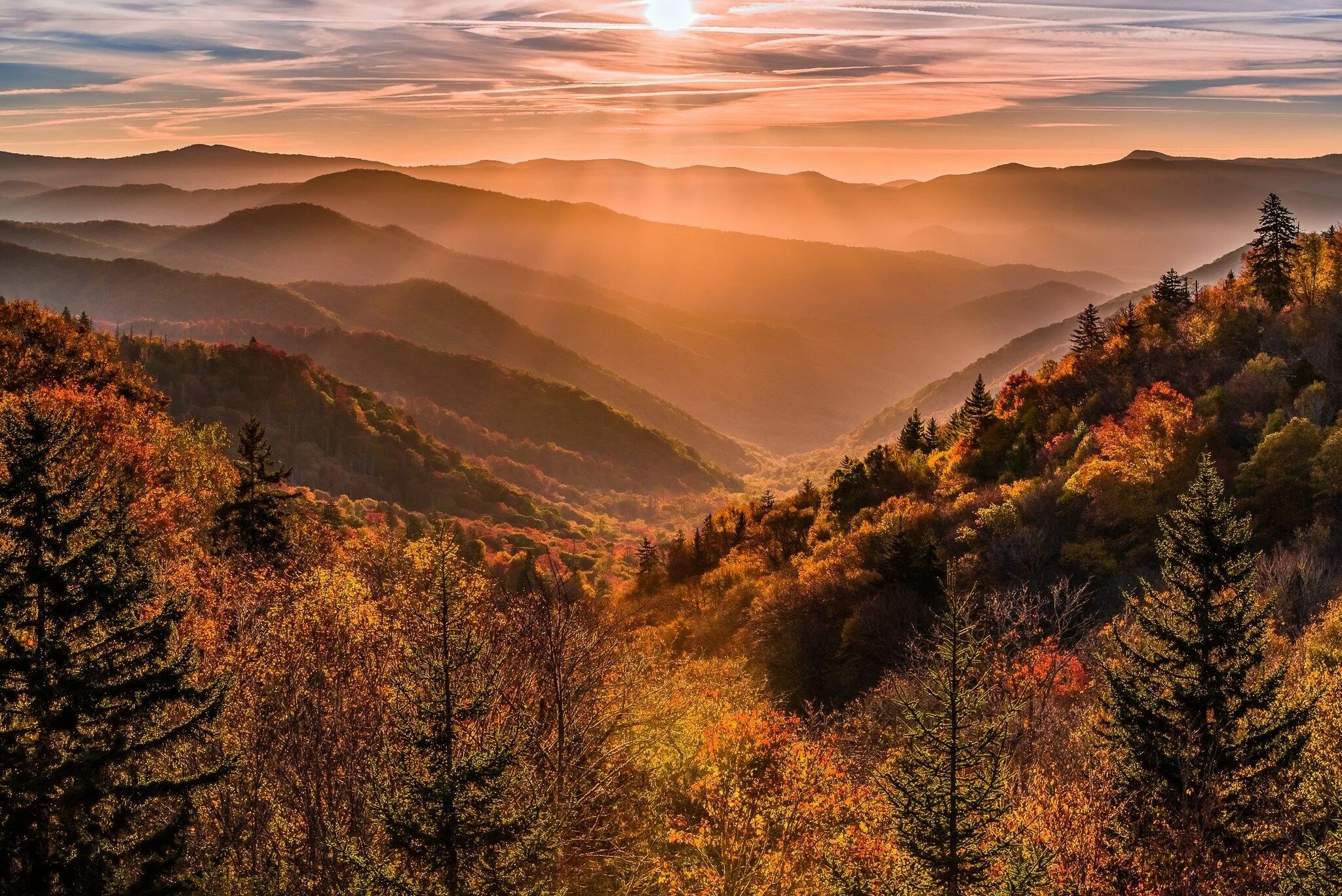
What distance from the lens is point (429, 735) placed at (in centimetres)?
1852

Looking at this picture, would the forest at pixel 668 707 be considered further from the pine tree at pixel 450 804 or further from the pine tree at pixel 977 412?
the pine tree at pixel 977 412

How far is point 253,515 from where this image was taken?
51938mm

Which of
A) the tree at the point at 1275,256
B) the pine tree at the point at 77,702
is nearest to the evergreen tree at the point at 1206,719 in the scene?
the pine tree at the point at 77,702

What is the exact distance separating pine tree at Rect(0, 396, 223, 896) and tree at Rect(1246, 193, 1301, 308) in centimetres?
8824

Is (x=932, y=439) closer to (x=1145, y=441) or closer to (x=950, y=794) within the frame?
(x=1145, y=441)

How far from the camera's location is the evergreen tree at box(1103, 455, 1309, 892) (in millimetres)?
22672

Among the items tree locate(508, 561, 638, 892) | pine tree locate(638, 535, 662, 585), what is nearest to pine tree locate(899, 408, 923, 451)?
pine tree locate(638, 535, 662, 585)

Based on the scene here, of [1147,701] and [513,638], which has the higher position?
[1147,701]

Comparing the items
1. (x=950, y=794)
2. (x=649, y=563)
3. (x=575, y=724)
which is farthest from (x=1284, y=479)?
(x=649, y=563)

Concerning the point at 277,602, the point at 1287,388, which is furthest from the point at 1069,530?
the point at 277,602

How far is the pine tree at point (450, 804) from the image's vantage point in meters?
17.4

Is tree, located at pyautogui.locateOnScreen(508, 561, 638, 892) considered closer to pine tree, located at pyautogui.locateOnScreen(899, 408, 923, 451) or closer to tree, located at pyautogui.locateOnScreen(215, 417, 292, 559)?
tree, located at pyautogui.locateOnScreen(215, 417, 292, 559)

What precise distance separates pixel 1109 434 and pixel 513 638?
51.5 meters

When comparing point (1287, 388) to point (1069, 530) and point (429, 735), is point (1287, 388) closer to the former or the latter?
point (1069, 530)
